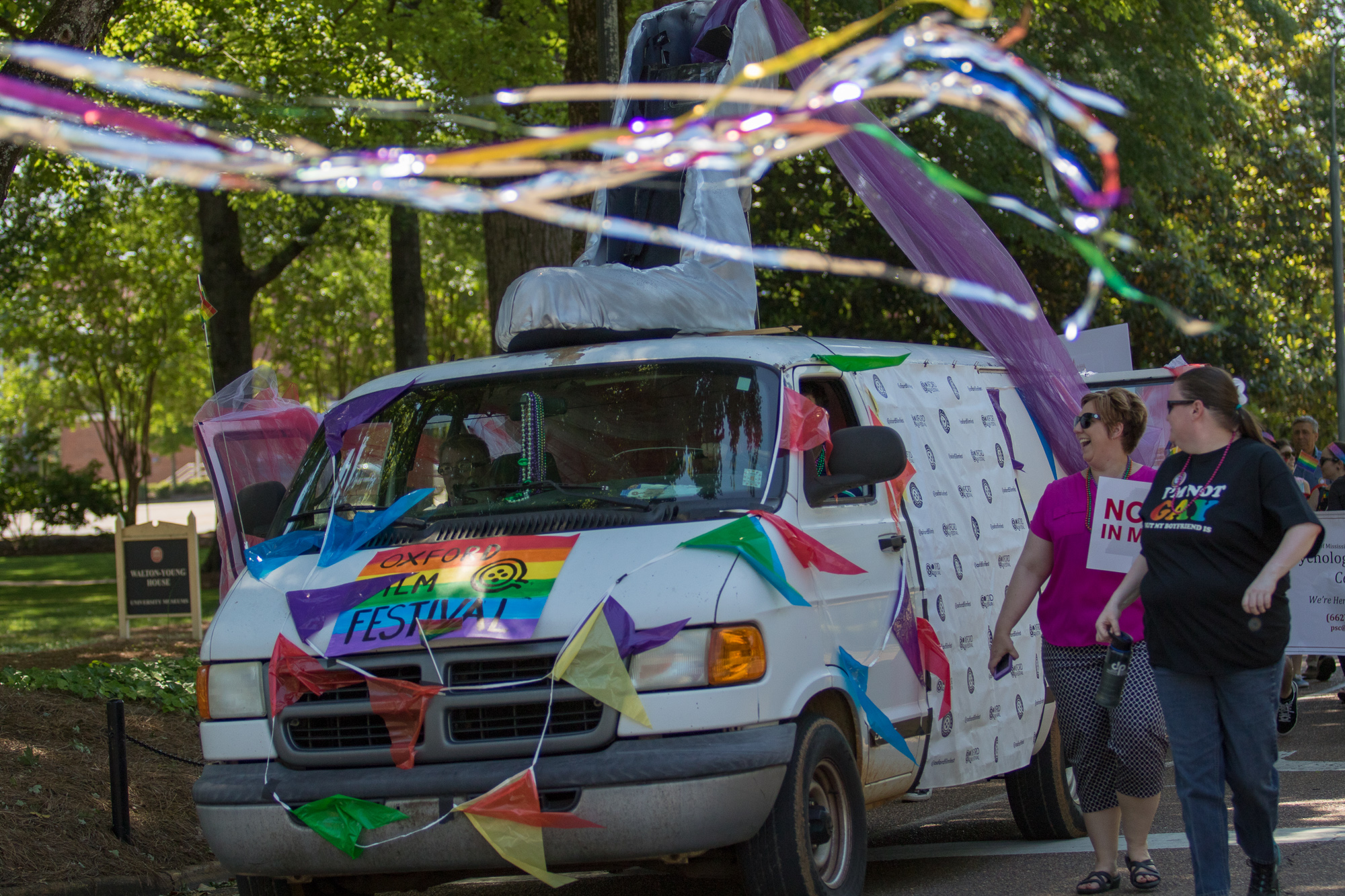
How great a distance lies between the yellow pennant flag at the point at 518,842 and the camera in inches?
183

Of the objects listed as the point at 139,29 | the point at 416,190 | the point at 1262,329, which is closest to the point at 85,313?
the point at 139,29

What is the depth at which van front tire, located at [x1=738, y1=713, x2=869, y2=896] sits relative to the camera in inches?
189

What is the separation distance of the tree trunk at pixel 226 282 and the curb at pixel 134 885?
49.2 ft

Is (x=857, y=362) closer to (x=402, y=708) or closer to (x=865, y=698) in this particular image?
(x=865, y=698)

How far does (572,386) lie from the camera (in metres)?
5.82

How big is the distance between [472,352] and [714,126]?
4096cm

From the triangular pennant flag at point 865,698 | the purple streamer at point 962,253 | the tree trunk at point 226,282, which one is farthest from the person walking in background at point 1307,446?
the tree trunk at point 226,282

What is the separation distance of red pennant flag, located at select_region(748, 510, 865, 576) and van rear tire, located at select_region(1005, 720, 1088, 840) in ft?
7.19

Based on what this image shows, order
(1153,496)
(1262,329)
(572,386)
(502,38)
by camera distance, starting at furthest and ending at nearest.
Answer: (1262,329)
(502,38)
(572,386)
(1153,496)

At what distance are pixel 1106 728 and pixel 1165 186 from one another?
13.4 meters

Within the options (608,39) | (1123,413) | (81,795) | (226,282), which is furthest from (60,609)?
(1123,413)

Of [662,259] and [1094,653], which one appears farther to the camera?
[662,259]

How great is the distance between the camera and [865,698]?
5.38 meters

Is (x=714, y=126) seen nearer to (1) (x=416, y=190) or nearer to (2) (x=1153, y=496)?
(1) (x=416, y=190)
